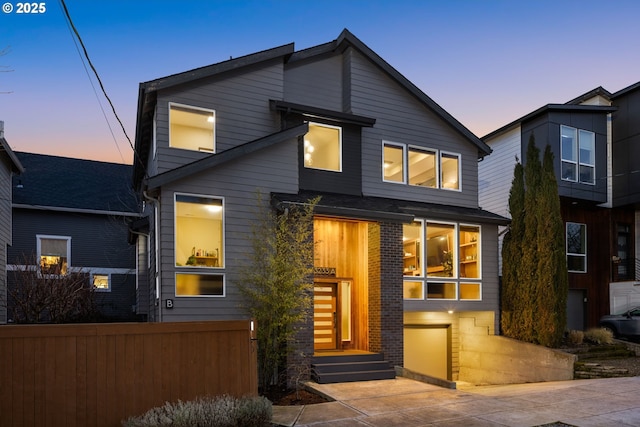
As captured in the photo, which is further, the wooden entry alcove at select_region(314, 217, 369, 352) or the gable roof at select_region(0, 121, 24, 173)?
the gable roof at select_region(0, 121, 24, 173)

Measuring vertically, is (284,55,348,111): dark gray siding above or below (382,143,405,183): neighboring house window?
above

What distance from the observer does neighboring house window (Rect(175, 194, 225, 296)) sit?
1088 centimetres

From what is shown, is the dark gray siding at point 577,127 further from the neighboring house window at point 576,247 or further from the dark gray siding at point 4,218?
the dark gray siding at point 4,218

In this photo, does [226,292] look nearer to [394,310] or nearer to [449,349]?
[394,310]

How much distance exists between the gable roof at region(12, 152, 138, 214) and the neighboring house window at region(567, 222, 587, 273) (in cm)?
1855

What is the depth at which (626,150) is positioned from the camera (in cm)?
1836

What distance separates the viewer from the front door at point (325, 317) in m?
12.7

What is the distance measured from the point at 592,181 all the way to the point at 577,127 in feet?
7.00

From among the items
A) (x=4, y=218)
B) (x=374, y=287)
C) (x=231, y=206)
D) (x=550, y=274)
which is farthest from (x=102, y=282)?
(x=550, y=274)

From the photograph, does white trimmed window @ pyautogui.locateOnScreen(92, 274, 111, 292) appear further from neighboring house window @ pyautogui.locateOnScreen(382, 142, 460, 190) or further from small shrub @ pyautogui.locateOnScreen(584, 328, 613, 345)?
small shrub @ pyautogui.locateOnScreen(584, 328, 613, 345)

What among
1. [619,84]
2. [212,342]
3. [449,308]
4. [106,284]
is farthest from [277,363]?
[619,84]

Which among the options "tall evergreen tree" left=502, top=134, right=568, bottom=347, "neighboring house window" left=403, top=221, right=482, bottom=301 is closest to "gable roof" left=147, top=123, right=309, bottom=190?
"neighboring house window" left=403, top=221, right=482, bottom=301

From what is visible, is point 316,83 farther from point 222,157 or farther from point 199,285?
point 199,285

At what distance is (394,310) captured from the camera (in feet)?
40.4
